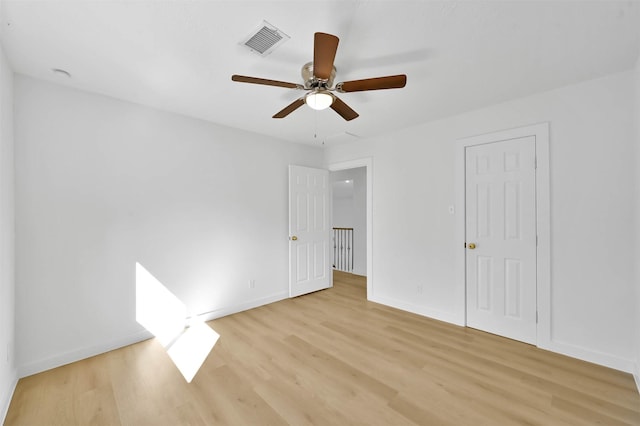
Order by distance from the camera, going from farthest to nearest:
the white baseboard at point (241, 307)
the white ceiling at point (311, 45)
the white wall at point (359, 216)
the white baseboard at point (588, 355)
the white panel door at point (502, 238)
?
the white wall at point (359, 216)
the white baseboard at point (241, 307)
the white panel door at point (502, 238)
the white baseboard at point (588, 355)
the white ceiling at point (311, 45)

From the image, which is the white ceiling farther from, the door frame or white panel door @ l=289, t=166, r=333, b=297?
white panel door @ l=289, t=166, r=333, b=297

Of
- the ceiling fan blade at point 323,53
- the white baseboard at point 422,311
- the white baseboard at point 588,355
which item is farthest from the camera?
the white baseboard at point 422,311

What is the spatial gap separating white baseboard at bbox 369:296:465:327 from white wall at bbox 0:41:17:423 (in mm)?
3715

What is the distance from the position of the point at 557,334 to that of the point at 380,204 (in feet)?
7.73

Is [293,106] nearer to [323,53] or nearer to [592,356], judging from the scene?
[323,53]

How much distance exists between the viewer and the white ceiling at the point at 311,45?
1.52 metres

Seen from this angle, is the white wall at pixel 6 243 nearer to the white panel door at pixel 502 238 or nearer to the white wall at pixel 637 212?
the white panel door at pixel 502 238

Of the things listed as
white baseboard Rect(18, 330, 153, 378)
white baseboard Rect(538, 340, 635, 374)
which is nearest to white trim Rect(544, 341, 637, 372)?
→ white baseboard Rect(538, 340, 635, 374)

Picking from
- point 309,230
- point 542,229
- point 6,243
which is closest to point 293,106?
point 6,243

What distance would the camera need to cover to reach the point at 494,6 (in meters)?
1.50

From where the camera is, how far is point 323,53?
4.86ft

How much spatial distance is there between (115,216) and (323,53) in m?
2.56

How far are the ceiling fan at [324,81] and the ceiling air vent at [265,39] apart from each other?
→ 0.23m

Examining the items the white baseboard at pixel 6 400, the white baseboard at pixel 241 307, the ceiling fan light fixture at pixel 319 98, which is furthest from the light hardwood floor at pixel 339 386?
the ceiling fan light fixture at pixel 319 98
